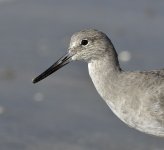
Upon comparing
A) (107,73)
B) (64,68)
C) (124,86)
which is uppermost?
(64,68)

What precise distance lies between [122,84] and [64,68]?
8.73 feet

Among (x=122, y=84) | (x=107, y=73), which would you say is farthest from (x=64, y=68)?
(x=122, y=84)

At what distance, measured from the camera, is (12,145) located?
8.88 meters

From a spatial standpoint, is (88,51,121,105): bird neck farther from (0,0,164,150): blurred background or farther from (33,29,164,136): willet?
(0,0,164,150): blurred background

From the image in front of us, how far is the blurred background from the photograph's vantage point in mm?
9164

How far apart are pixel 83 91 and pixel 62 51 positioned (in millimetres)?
1048

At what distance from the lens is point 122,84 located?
812 centimetres

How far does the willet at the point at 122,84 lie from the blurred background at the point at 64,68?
959mm

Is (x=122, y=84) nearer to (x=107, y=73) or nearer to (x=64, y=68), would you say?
(x=107, y=73)

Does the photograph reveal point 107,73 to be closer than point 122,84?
No

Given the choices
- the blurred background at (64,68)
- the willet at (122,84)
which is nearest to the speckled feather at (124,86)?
the willet at (122,84)

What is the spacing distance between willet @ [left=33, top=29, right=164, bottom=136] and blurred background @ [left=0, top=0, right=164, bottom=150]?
3.15 ft

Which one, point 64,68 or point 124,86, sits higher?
point 64,68

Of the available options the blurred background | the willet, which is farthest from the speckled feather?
the blurred background
